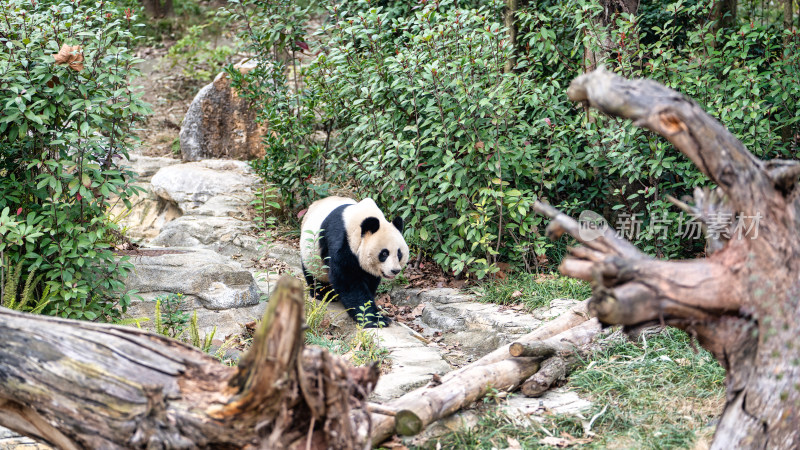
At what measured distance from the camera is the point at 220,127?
33.8 ft

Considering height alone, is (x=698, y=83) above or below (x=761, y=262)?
above

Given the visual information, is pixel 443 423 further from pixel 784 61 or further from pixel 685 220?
pixel 784 61

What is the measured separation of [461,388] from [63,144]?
3.39 meters

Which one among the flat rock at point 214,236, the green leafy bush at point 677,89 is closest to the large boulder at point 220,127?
the flat rock at point 214,236

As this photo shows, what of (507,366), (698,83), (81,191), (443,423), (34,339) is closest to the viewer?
(34,339)

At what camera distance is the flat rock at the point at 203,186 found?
891 centimetres

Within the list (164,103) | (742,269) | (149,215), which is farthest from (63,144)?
(164,103)

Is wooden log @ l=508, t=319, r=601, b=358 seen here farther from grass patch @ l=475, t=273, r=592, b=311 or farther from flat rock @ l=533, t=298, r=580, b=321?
grass patch @ l=475, t=273, r=592, b=311

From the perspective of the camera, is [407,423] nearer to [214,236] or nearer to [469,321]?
[469,321]

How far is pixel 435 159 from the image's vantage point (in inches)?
265

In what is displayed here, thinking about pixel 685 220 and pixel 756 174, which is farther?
pixel 685 220

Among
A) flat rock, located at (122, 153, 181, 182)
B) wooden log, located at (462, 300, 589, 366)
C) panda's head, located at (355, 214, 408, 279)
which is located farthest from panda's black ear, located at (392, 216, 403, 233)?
flat rock, located at (122, 153, 181, 182)

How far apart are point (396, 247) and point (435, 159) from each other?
1.10 m

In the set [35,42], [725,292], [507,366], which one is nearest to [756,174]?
[725,292]
